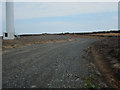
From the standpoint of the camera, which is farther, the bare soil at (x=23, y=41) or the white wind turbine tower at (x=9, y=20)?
the white wind turbine tower at (x=9, y=20)

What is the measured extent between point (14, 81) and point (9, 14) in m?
35.9

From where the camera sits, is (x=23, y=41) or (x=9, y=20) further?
(x=9, y=20)

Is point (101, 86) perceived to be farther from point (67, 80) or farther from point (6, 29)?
point (6, 29)

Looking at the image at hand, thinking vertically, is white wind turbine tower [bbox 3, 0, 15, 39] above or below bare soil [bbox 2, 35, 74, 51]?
above

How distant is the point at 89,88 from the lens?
5.86 meters

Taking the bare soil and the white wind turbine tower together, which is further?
the white wind turbine tower

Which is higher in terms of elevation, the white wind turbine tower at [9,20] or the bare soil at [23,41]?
the white wind turbine tower at [9,20]

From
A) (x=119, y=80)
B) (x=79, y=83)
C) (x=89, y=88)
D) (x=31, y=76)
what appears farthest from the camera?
(x=119, y=80)

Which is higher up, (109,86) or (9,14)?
(9,14)

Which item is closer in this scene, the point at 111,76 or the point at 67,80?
the point at 67,80

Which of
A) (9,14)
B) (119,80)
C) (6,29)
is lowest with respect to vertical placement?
(119,80)

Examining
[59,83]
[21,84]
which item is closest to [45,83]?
[59,83]

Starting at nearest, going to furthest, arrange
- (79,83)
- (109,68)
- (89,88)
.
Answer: (89,88), (79,83), (109,68)

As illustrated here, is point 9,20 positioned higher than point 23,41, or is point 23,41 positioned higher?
point 9,20
